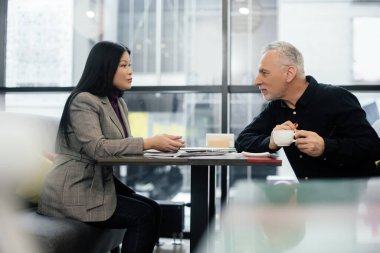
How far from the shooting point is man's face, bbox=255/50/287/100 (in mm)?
1707

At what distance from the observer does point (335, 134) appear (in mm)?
1597

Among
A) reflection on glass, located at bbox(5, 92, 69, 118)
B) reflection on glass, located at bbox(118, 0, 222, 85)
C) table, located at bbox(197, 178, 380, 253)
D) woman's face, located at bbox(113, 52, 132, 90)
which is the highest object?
reflection on glass, located at bbox(118, 0, 222, 85)

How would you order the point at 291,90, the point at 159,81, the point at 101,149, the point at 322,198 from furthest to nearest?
the point at 159,81, the point at 291,90, the point at 101,149, the point at 322,198

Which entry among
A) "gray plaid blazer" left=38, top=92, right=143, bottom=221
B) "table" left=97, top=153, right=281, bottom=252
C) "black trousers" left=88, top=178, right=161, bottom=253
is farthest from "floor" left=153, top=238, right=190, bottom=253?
"gray plaid blazer" left=38, top=92, right=143, bottom=221

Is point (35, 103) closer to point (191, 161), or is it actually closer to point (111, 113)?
point (111, 113)

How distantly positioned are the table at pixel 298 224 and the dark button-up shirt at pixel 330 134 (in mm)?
973

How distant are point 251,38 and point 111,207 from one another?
205 centimetres

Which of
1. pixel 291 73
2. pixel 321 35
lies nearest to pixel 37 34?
pixel 321 35

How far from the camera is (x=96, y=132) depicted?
1522mm

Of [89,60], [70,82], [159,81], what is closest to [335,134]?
[89,60]

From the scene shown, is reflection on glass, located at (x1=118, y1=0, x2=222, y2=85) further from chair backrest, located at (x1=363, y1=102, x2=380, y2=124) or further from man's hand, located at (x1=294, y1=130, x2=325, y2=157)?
man's hand, located at (x1=294, y1=130, x2=325, y2=157)

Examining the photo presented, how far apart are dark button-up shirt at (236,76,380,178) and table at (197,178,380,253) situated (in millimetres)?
973

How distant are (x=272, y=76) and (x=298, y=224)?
138 centimetres

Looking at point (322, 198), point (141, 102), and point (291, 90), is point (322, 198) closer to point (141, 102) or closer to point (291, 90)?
point (291, 90)
